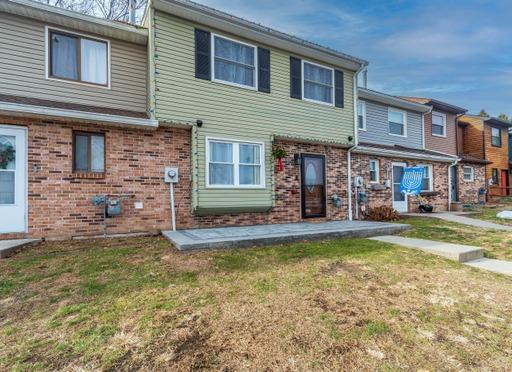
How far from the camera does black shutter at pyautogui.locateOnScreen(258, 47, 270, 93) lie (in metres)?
8.45

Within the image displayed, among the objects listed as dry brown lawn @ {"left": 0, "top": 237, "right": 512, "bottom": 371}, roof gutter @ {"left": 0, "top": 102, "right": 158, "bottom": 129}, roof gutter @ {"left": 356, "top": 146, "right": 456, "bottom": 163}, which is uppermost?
roof gutter @ {"left": 0, "top": 102, "right": 158, "bottom": 129}

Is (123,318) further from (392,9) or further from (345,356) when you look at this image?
(392,9)

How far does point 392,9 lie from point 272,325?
43.4 feet

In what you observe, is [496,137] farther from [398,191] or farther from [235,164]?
[235,164]

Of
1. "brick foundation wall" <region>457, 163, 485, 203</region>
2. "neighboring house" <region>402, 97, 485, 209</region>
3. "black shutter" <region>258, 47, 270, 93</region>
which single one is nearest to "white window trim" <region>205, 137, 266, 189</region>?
"black shutter" <region>258, 47, 270, 93</region>

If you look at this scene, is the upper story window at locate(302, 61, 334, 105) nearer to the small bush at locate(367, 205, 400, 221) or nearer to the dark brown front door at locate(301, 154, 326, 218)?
the dark brown front door at locate(301, 154, 326, 218)

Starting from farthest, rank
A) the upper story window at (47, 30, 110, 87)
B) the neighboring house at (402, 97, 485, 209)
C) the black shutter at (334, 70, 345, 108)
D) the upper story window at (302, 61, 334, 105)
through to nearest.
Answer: the neighboring house at (402, 97, 485, 209)
the black shutter at (334, 70, 345, 108)
the upper story window at (302, 61, 334, 105)
the upper story window at (47, 30, 110, 87)

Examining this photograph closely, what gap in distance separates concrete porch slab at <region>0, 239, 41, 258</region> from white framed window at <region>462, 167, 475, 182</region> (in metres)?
18.9

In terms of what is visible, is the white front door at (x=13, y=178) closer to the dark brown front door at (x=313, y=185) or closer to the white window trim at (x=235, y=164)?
the white window trim at (x=235, y=164)

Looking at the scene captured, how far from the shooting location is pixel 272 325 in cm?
271

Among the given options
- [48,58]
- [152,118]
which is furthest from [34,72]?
[152,118]

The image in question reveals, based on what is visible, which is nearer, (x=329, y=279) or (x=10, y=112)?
(x=329, y=279)

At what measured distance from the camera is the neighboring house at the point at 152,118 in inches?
246

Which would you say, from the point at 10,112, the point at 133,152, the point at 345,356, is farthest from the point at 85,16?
the point at 345,356
